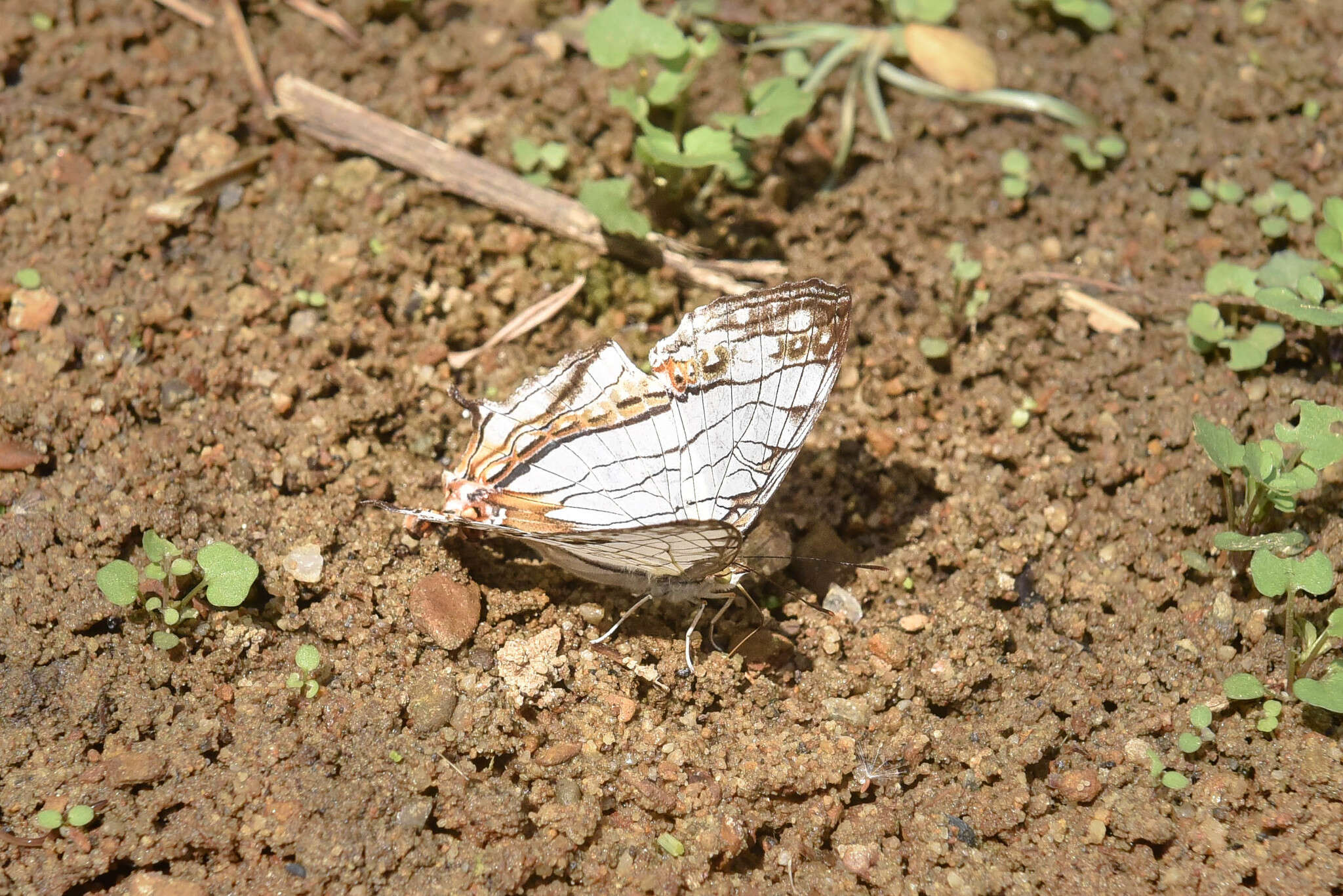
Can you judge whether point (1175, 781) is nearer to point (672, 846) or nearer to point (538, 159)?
point (672, 846)

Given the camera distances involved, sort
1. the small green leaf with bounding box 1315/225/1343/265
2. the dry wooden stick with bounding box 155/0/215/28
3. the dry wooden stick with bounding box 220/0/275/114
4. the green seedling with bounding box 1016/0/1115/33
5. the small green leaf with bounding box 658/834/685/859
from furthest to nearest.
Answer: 1. the green seedling with bounding box 1016/0/1115/33
2. the dry wooden stick with bounding box 155/0/215/28
3. the dry wooden stick with bounding box 220/0/275/114
4. the small green leaf with bounding box 1315/225/1343/265
5. the small green leaf with bounding box 658/834/685/859

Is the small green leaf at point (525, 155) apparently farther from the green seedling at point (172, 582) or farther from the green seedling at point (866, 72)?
the green seedling at point (172, 582)

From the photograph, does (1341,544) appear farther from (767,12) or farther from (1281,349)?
(767,12)

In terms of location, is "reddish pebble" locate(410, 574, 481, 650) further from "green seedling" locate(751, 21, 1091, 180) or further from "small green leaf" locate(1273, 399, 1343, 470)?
"small green leaf" locate(1273, 399, 1343, 470)

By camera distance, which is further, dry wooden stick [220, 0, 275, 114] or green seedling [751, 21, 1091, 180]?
green seedling [751, 21, 1091, 180]

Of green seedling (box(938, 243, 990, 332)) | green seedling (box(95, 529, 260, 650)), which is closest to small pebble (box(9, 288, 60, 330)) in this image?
green seedling (box(95, 529, 260, 650))

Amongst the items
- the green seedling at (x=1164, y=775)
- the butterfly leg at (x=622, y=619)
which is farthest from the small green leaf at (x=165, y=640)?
the green seedling at (x=1164, y=775)
